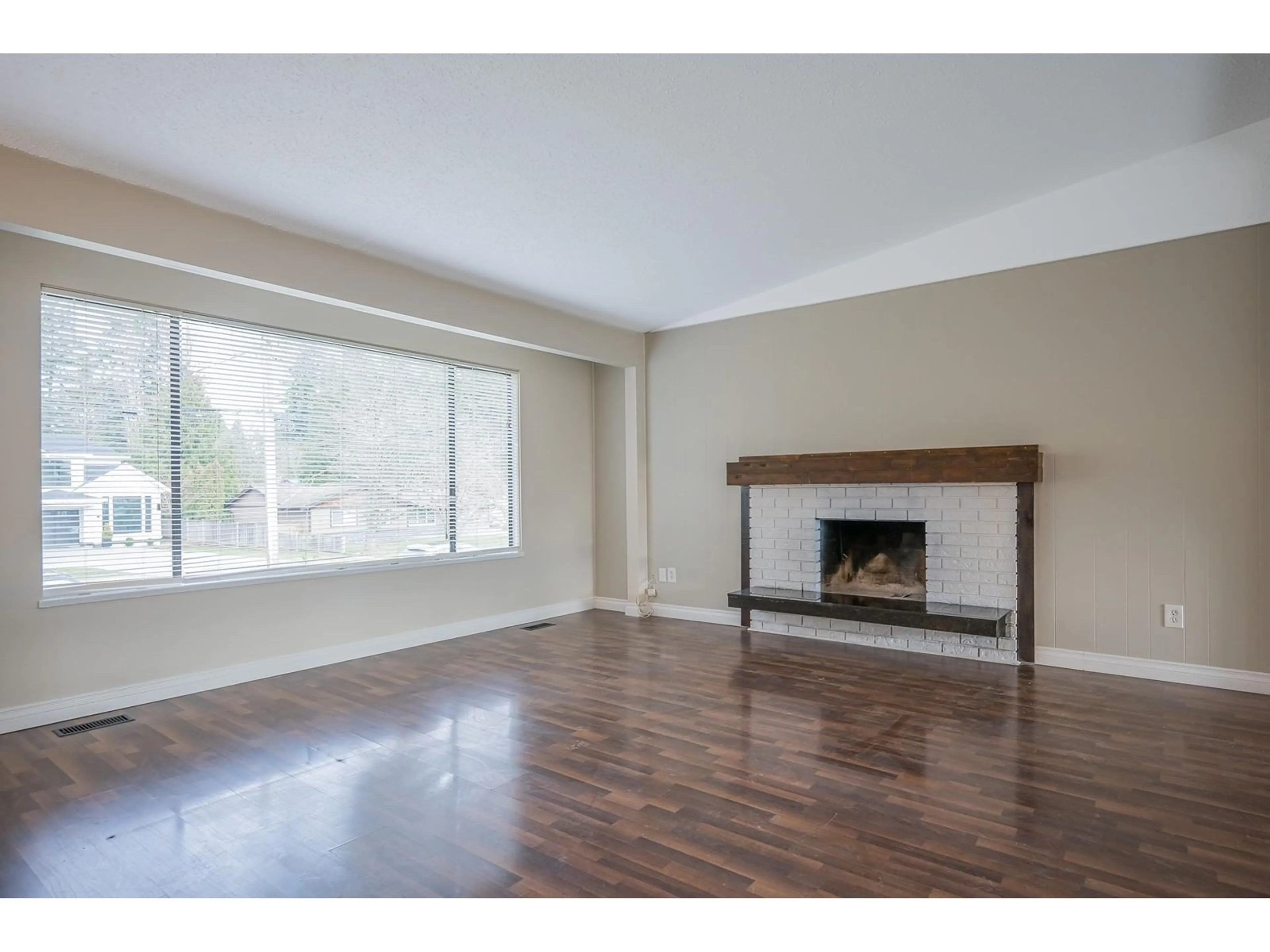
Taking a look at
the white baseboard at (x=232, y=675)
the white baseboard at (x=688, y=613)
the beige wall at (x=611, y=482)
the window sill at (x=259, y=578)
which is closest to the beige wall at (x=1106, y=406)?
the white baseboard at (x=688, y=613)

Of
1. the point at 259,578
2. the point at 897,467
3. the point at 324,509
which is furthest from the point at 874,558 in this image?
the point at 259,578

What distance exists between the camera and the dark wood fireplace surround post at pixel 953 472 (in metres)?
4.32

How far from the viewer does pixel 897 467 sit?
4.73 meters

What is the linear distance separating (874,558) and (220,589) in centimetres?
422

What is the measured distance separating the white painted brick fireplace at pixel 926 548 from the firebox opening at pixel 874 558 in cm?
7

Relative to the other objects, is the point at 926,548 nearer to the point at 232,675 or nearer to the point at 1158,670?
the point at 1158,670

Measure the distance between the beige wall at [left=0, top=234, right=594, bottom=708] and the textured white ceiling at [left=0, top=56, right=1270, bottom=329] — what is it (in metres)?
0.88

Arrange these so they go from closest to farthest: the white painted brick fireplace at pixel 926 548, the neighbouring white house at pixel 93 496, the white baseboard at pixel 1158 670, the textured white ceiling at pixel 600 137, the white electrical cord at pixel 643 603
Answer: the textured white ceiling at pixel 600 137
the neighbouring white house at pixel 93 496
the white baseboard at pixel 1158 670
the white painted brick fireplace at pixel 926 548
the white electrical cord at pixel 643 603

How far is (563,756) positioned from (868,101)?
9.95 ft

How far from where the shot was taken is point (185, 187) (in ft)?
10.1

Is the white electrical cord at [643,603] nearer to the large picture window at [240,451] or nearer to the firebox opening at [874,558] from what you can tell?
the large picture window at [240,451]

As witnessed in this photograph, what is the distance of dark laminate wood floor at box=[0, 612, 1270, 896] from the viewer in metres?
1.99
